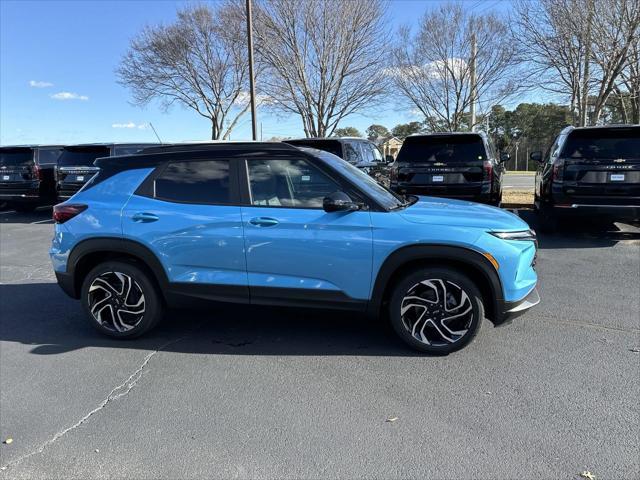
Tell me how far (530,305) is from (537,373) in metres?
0.53

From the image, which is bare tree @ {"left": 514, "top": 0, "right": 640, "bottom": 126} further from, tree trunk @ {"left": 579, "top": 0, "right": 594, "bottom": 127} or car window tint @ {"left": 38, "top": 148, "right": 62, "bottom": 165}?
car window tint @ {"left": 38, "top": 148, "right": 62, "bottom": 165}

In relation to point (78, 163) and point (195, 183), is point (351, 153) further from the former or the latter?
point (195, 183)

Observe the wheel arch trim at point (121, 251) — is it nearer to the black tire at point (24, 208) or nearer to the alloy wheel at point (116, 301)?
the alloy wheel at point (116, 301)

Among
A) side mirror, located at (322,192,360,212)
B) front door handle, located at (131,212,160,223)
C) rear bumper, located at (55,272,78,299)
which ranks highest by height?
side mirror, located at (322,192,360,212)

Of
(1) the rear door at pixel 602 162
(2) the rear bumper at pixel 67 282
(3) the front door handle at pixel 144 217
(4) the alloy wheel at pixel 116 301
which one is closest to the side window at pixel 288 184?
(3) the front door handle at pixel 144 217

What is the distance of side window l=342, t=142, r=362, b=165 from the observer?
1085 centimetres

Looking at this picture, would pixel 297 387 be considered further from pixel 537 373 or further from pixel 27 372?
pixel 27 372

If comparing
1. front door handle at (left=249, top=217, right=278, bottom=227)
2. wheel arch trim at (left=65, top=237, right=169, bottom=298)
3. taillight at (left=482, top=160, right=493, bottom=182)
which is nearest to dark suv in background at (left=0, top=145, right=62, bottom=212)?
wheel arch trim at (left=65, top=237, right=169, bottom=298)

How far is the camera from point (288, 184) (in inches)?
160

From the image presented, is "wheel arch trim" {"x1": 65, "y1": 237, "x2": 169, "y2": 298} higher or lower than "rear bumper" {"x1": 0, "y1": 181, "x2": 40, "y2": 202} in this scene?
lower

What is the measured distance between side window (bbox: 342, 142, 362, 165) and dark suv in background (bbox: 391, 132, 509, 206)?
2027mm

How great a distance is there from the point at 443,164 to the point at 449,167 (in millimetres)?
121

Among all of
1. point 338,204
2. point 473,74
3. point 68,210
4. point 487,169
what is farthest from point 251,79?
point 338,204

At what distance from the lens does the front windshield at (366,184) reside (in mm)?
4008
